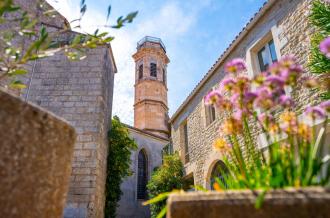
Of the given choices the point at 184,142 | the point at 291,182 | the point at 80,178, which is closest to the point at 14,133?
the point at 291,182

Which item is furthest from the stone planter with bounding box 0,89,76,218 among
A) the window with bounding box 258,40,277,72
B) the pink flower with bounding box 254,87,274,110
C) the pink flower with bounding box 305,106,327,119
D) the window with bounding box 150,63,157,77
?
the window with bounding box 150,63,157,77

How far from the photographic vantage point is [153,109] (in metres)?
21.6

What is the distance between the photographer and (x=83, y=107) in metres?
7.11

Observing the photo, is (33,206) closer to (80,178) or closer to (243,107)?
(243,107)

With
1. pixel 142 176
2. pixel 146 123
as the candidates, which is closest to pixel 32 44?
pixel 142 176

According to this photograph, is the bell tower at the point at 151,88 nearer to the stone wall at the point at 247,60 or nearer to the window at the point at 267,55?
the stone wall at the point at 247,60

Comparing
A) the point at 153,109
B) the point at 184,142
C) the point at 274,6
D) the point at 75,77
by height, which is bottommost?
the point at 184,142

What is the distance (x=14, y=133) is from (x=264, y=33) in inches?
263

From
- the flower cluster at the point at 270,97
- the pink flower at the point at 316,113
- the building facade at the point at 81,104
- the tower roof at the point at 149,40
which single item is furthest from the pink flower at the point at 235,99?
the tower roof at the point at 149,40

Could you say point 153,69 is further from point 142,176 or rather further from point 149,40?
point 142,176

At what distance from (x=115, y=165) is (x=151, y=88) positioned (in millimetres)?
15277

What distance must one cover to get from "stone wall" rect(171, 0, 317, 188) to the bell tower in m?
8.81

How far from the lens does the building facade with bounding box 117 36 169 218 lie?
47.3ft

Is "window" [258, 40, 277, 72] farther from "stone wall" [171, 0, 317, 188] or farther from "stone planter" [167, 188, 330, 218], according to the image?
"stone planter" [167, 188, 330, 218]
